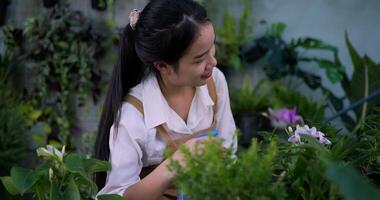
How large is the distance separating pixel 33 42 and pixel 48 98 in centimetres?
41

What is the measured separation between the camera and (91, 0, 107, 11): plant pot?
3.86 meters

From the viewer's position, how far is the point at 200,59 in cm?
153

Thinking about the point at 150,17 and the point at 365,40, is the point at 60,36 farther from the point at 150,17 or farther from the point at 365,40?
the point at 150,17

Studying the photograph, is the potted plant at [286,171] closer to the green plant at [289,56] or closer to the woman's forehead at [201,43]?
the woman's forehead at [201,43]

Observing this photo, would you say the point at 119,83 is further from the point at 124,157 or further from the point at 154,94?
the point at 124,157

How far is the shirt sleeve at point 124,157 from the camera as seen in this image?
1.54 meters

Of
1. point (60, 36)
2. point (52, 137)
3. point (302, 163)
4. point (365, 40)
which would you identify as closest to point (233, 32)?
point (365, 40)

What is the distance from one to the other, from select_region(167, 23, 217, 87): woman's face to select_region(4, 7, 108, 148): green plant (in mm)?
2399

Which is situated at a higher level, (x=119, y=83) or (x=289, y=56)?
(x=119, y=83)

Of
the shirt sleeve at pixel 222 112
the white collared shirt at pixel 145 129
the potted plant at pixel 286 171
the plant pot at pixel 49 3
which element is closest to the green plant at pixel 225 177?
the potted plant at pixel 286 171

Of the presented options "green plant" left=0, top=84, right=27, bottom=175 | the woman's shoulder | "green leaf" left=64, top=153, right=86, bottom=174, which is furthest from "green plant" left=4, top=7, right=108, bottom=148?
"green leaf" left=64, top=153, right=86, bottom=174

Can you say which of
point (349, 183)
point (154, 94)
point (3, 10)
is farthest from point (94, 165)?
point (3, 10)

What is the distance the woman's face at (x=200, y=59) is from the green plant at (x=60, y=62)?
2.40 meters

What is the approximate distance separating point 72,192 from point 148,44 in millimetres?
682
